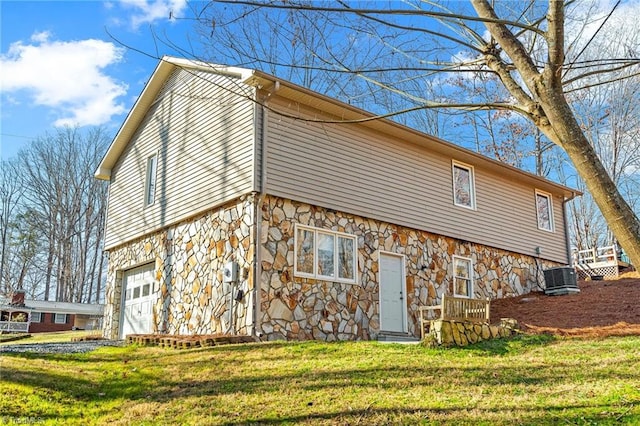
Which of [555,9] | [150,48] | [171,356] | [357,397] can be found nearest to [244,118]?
[171,356]

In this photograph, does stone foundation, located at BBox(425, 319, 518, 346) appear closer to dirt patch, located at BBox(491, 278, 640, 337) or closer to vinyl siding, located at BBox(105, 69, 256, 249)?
dirt patch, located at BBox(491, 278, 640, 337)

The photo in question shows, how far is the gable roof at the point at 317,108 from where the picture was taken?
34.2 ft

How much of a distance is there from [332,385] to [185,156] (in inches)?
312

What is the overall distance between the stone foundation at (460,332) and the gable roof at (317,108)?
11.3ft

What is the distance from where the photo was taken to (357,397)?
5.78 metres

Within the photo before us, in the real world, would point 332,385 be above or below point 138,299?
below

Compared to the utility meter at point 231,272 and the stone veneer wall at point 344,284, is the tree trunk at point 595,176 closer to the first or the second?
the stone veneer wall at point 344,284

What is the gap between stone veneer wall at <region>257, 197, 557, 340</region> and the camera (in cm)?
1016

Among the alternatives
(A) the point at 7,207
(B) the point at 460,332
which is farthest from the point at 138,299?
(A) the point at 7,207

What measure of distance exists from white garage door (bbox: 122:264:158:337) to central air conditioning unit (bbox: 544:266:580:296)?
10.5 m

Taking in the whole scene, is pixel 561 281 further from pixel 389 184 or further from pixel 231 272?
pixel 231 272

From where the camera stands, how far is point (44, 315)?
32.0 meters

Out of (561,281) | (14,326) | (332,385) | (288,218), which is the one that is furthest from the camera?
(14,326)

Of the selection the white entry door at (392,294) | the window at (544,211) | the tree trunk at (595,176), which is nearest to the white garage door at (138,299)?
the white entry door at (392,294)
